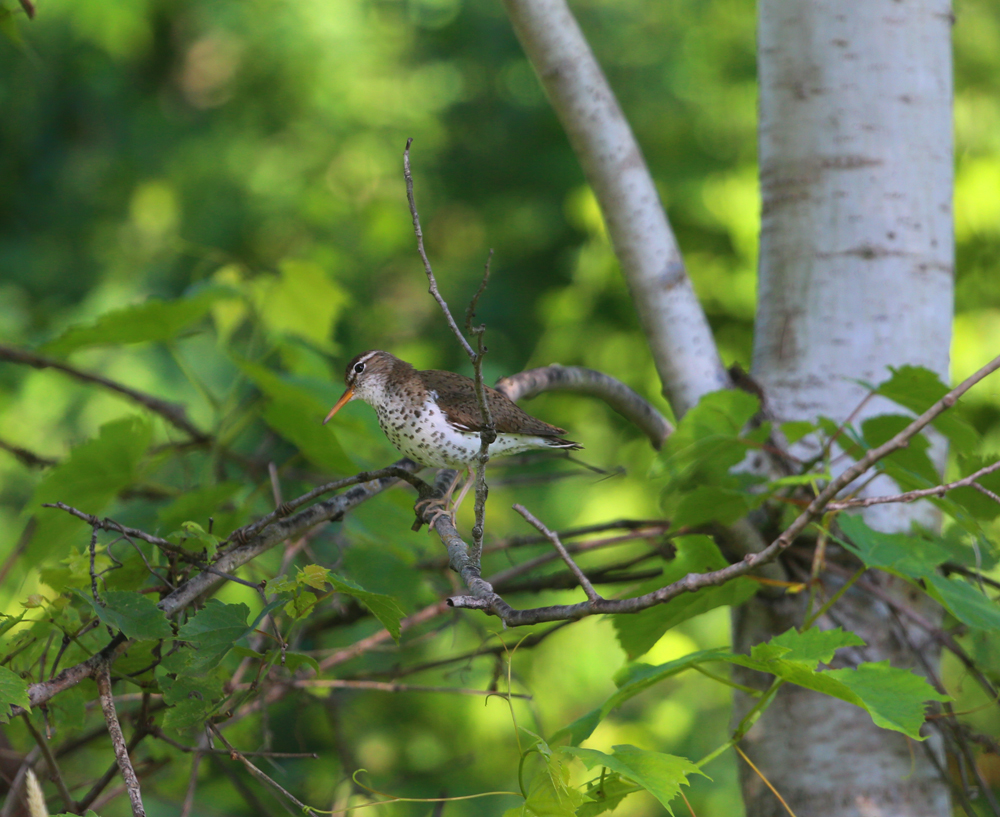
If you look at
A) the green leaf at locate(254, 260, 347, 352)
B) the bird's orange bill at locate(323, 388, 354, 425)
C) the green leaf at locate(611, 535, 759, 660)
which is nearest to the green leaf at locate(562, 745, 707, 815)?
the green leaf at locate(611, 535, 759, 660)

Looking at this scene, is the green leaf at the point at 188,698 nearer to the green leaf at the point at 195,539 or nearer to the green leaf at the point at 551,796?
the green leaf at the point at 195,539

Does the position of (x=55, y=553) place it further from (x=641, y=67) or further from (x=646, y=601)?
(x=641, y=67)

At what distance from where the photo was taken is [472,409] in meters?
1.79

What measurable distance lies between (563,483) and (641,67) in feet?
9.16

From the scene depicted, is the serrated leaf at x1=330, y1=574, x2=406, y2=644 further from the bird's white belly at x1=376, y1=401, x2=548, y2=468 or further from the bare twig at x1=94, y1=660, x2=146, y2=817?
the bird's white belly at x1=376, y1=401, x2=548, y2=468

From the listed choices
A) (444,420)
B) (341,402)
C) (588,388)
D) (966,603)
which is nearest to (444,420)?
(444,420)

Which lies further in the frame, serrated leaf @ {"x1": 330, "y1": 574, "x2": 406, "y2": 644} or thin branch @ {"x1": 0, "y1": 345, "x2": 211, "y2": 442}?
thin branch @ {"x1": 0, "y1": 345, "x2": 211, "y2": 442}

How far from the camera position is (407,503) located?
1.96 m

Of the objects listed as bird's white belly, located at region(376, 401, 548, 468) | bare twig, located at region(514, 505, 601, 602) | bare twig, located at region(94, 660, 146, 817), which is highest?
bird's white belly, located at region(376, 401, 548, 468)

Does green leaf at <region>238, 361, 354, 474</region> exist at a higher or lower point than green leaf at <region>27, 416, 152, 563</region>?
higher

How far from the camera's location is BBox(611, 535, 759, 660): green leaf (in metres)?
1.45

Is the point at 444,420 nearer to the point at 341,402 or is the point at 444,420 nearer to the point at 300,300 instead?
the point at 341,402

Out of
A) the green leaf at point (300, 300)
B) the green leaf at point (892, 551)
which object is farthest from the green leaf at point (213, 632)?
the green leaf at point (300, 300)

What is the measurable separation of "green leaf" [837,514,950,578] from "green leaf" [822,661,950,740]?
Answer: 17cm
